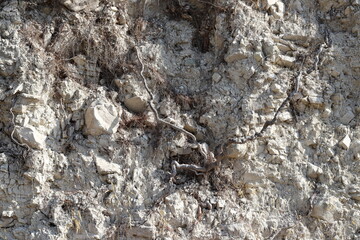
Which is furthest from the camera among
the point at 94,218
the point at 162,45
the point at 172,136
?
the point at 162,45

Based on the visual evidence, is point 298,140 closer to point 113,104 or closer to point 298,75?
point 298,75

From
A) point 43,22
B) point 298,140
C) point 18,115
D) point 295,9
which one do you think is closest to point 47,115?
point 18,115

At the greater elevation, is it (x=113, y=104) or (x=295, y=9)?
(x=295, y=9)

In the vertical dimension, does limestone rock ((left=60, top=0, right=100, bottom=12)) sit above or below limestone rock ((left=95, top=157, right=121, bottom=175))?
above

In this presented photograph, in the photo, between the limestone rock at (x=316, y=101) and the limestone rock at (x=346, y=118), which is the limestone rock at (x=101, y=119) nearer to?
the limestone rock at (x=316, y=101)

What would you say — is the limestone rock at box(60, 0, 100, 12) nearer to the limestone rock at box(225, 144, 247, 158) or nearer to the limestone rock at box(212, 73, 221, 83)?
the limestone rock at box(212, 73, 221, 83)

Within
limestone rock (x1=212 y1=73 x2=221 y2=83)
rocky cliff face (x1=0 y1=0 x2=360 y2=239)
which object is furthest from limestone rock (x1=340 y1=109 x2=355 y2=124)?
limestone rock (x1=212 y1=73 x2=221 y2=83)

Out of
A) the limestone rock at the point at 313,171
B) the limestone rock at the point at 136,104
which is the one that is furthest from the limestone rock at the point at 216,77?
the limestone rock at the point at 313,171
